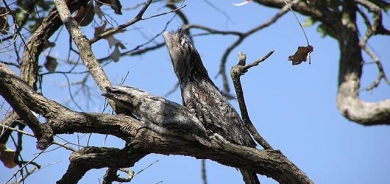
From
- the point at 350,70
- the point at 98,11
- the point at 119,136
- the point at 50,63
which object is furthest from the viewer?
the point at 350,70

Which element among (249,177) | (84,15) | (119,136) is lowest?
(249,177)

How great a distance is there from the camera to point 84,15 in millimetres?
4906

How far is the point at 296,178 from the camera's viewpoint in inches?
142

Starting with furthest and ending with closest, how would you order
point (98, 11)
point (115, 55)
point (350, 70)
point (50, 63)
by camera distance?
point (350, 70) → point (50, 63) → point (115, 55) → point (98, 11)

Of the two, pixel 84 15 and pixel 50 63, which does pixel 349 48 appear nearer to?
pixel 84 15

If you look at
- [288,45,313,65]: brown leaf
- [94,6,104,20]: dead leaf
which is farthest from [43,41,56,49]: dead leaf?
[288,45,313,65]: brown leaf

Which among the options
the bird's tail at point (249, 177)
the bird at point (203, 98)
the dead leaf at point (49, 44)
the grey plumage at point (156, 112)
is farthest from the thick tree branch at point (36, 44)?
the bird's tail at point (249, 177)

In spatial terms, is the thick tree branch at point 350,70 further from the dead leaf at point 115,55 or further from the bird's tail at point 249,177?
the dead leaf at point 115,55

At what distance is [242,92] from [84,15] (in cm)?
188

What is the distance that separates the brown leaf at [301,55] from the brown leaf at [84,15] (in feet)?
6.75

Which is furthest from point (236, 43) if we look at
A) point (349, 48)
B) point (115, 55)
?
point (115, 55)

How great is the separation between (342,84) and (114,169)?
4.09 meters

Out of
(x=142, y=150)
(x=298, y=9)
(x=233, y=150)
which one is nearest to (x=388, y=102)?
(x=298, y=9)

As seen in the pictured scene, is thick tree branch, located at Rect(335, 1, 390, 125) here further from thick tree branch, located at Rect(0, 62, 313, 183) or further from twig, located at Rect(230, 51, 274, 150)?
thick tree branch, located at Rect(0, 62, 313, 183)
